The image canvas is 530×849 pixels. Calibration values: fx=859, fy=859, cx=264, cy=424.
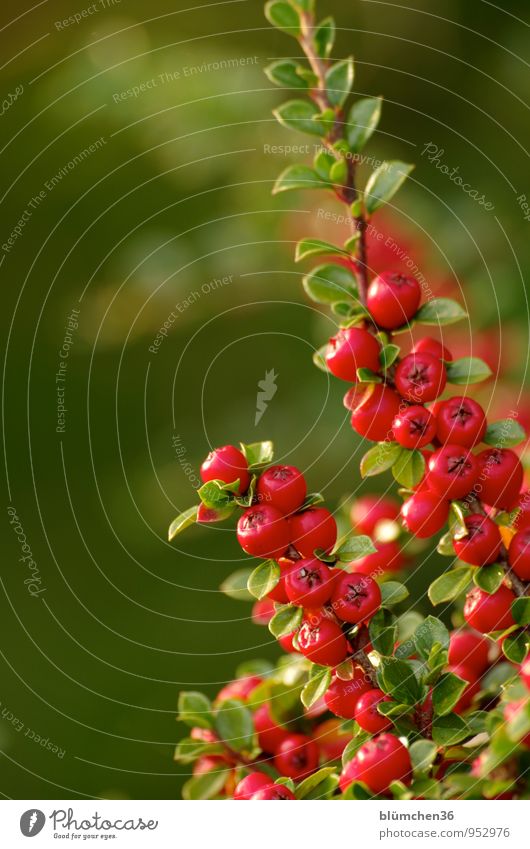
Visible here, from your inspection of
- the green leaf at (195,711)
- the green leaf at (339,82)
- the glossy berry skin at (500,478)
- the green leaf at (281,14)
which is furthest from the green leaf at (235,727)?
the green leaf at (281,14)

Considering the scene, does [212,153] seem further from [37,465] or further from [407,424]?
[407,424]

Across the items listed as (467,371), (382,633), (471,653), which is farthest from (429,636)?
(467,371)

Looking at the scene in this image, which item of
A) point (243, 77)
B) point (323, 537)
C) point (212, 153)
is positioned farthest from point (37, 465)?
point (323, 537)

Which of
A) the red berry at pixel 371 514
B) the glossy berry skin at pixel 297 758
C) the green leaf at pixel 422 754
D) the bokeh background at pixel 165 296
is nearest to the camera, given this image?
the green leaf at pixel 422 754

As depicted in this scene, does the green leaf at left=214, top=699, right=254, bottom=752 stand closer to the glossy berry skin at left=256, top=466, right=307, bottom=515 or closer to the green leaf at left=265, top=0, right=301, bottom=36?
the glossy berry skin at left=256, top=466, right=307, bottom=515

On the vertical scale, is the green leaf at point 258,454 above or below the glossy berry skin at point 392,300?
below

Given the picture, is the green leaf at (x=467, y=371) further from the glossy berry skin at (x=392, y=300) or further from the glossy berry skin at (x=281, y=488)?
the glossy berry skin at (x=281, y=488)

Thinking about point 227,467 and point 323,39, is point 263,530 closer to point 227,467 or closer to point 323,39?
point 227,467

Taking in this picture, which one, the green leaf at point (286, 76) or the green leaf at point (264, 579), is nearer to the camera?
the green leaf at point (264, 579)

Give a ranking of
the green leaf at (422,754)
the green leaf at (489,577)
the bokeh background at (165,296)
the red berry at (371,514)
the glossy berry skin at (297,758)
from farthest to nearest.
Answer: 1. the bokeh background at (165,296)
2. the red berry at (371,514)
3. the glossy berry skin at (297,758)
4. the green leaf at (489,577)
5. the green leaf at (422,754)
